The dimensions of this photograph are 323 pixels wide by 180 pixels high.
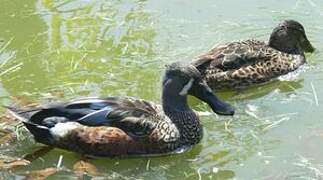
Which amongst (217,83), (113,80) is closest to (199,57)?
(217,83)

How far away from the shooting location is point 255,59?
7.91 metres

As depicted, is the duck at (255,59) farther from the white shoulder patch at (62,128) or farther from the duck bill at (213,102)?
the white shoulder patch at (62,128)

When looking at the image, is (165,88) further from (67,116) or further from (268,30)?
(268,30)

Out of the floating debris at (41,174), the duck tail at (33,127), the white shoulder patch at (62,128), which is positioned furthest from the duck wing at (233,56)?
the floating debris at (41,174)

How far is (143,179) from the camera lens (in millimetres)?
6172

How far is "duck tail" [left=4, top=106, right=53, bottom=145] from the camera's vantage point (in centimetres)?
642

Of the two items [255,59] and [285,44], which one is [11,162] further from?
[285,44]

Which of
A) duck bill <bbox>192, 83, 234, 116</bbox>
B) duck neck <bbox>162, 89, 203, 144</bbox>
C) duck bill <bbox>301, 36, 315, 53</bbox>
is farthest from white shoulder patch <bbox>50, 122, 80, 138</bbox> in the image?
duck bill <bbox>301, 36, 315, 53</bbox>

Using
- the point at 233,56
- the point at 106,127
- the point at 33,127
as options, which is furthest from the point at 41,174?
the point at 233,56

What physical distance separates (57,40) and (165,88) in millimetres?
2445

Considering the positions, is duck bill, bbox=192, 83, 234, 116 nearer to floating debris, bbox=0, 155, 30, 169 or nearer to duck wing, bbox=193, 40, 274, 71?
duck wing, bbox=193, 40, 274, 71

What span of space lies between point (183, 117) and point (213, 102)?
11.4 inches

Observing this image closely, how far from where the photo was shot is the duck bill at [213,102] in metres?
6.70

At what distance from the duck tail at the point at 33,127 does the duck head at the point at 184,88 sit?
40.7 inches
